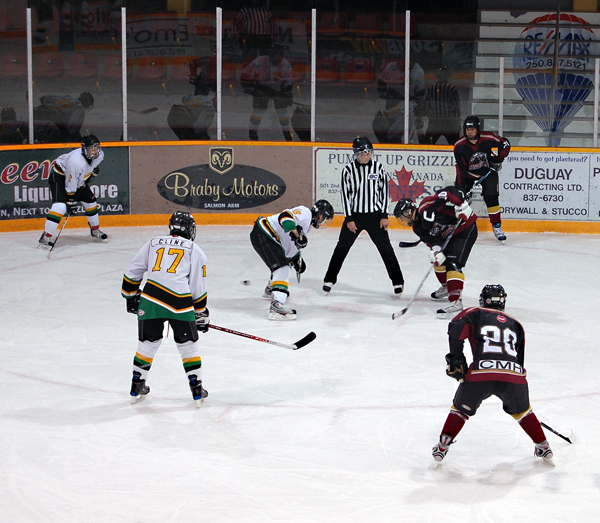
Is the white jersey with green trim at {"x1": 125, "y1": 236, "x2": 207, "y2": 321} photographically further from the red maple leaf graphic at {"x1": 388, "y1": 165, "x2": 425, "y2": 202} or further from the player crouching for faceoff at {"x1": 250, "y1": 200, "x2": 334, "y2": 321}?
the red maple leaf graphic at {"x1": 388, "y1": 165, "x2": 425, "y2": 202}

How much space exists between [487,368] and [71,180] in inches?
219

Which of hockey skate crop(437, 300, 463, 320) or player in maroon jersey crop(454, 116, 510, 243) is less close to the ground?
player in maroon jersey crop(454, 116, 510, 243)

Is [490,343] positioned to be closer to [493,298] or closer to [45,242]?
[493,298]

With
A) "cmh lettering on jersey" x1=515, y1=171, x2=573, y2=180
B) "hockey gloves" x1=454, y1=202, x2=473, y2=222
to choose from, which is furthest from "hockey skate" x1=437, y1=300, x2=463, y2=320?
"cmh lettering on jersey" x1=515, y1=171, x2=573, y2=180

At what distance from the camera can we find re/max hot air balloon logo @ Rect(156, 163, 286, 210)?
9.34 metres

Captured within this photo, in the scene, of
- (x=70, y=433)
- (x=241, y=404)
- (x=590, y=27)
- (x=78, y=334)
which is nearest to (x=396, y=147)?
(x=590, y=27)

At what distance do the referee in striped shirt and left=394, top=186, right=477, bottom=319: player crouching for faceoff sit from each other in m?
0.49

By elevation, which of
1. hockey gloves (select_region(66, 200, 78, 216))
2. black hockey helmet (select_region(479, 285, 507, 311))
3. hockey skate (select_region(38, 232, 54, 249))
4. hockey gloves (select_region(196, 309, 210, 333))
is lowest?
hockey skate (select_region(38, 232, 54, 249))

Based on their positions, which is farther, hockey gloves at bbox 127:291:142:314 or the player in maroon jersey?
the player in maroon jersey

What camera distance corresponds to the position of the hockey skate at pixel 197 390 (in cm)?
421

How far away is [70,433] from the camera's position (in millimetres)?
3918

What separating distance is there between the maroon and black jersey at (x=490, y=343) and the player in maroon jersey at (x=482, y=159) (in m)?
5.21

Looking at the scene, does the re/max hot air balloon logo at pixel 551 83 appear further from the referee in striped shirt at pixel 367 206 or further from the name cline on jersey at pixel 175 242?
the name cline on jersey at pixel 175 242

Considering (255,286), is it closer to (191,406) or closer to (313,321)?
(313,321)
